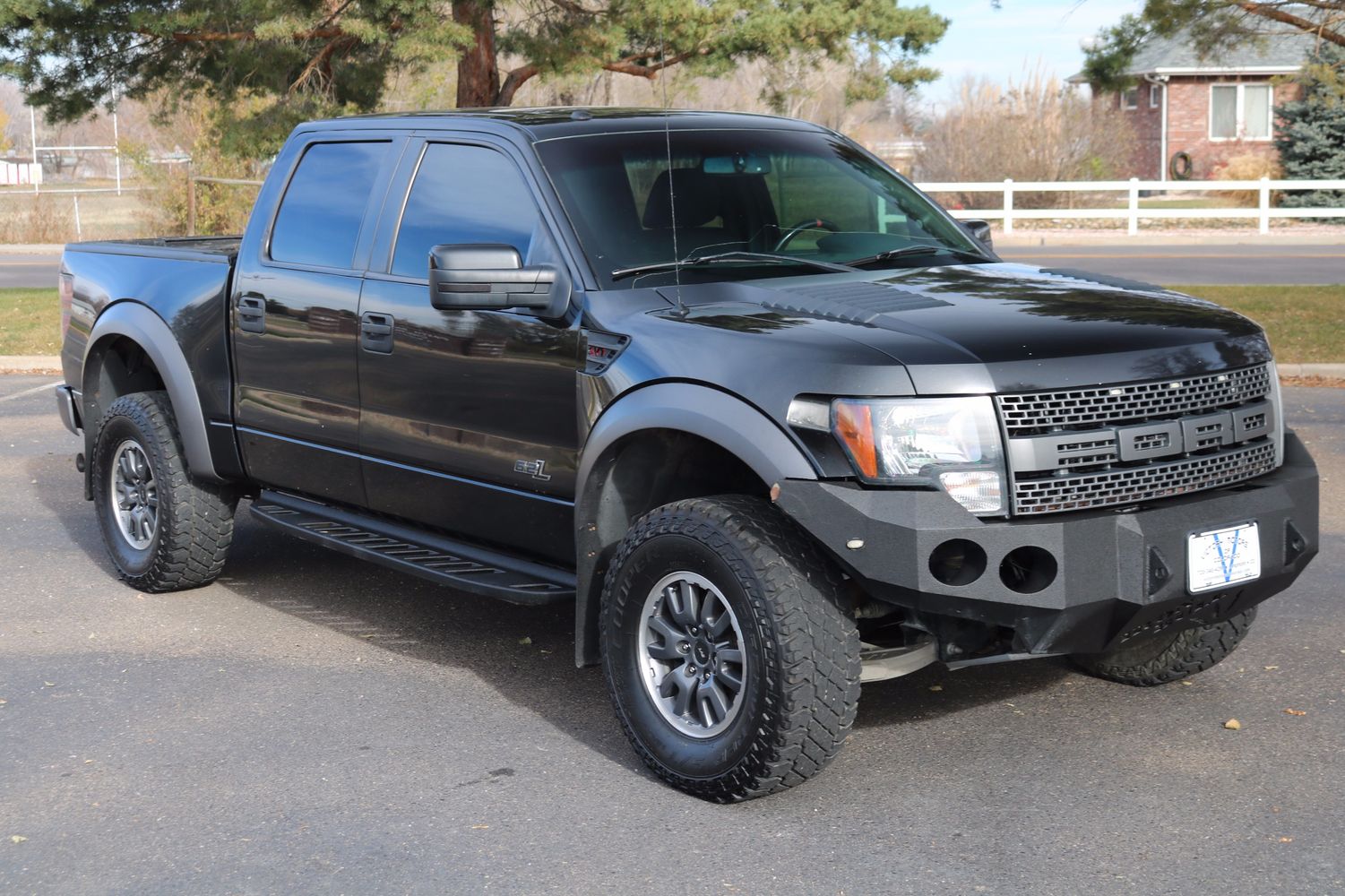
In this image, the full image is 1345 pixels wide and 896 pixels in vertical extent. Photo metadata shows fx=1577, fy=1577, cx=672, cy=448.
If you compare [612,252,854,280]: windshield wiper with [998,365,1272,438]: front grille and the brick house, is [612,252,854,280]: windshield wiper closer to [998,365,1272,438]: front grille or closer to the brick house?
[998,365,1272,438]: front grille

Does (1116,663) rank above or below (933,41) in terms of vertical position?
below

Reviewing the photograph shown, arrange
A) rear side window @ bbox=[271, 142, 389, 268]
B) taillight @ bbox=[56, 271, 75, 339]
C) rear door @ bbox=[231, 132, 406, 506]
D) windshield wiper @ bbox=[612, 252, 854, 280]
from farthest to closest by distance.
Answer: taillight @ bbox=[56, 271, 75, 339] < rear side window @ bbox=[271, 142, 389, 268] < rear door @ bbox=[231, 132, 406, 506] < windshield wiper @ bbox=[612, 252, 854, 280]

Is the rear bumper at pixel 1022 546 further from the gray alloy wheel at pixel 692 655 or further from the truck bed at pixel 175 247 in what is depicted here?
the truck bed at pixel 175 247

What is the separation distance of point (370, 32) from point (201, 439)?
10.1 m

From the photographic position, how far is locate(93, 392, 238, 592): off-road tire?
22.3ft

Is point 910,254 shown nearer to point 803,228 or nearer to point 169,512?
point 803,228

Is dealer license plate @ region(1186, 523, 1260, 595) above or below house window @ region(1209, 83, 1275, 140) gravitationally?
below

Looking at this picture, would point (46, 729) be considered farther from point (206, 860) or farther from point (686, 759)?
point (686, 759)

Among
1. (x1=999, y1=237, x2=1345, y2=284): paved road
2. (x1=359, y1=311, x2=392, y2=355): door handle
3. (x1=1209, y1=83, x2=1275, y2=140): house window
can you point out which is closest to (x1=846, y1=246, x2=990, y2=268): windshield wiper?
(x1=359, y1=311, x2=392, y2=355): door handle

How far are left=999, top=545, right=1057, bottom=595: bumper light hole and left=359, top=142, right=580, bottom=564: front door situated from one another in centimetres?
146

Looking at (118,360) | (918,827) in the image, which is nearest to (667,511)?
(918,827)

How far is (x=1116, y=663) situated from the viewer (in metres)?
5.45

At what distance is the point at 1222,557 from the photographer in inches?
171

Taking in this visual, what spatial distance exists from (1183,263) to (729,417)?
72.4 feet
